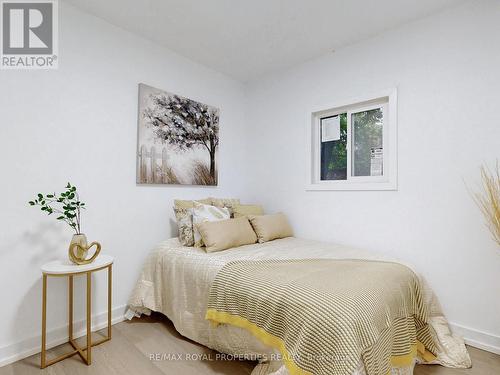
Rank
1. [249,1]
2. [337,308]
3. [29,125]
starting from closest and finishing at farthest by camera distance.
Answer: [337,308] → [29,125] → [249,1]

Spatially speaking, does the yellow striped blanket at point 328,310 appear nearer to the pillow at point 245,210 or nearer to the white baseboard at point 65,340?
the white baseboard at point 65,340

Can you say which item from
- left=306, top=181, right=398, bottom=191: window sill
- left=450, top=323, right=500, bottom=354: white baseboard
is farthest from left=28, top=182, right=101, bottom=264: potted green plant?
left=450, top=323, right=500, bottom=354: white baseboard

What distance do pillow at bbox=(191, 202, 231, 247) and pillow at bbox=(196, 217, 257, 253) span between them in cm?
8

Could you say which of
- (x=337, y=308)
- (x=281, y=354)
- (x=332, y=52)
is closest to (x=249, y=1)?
(x=332, y=52)

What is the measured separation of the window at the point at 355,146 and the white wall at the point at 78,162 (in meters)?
1.42

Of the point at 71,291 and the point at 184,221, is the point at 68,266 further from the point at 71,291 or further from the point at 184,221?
the point at 184,221

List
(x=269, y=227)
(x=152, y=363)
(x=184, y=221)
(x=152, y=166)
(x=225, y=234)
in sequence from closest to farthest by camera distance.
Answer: (x=152, y=363) < (x=225, y=234) < (x=184, y=221) < (x=152, y=166) < (x=269, y=227)

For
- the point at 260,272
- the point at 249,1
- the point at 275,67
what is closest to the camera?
the point at 260,272

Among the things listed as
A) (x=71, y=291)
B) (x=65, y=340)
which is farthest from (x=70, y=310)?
(x=65, y=340)

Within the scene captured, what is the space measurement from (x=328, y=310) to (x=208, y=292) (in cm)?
88

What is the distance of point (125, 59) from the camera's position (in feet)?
7.77

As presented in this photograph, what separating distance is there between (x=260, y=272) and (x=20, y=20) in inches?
93.6

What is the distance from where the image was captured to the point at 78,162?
2.09 meters

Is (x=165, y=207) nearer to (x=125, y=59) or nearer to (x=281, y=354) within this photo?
(x=125, y=59)
